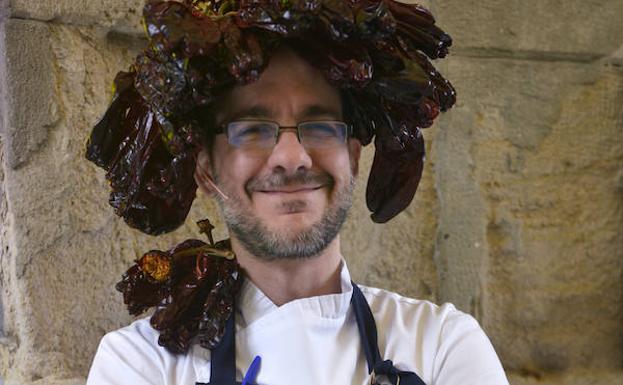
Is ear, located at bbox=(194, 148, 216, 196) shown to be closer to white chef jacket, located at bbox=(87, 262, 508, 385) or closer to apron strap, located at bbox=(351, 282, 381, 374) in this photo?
white chef jacket, located at bbox=(87, 262, 508, 385)

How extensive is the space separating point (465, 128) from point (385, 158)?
16.8 inches

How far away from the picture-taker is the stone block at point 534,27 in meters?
1.66

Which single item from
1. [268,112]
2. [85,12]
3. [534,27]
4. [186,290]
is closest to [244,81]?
[268,112]

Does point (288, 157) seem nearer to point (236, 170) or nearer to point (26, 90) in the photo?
point (236, 170)

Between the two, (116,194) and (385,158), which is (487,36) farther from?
(116,194)

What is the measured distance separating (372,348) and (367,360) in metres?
0.02

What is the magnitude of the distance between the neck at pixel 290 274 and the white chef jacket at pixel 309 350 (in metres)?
0.02

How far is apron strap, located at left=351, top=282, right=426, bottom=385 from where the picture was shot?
114cm

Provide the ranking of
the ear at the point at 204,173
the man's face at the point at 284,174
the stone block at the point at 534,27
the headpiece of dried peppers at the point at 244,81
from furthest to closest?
1. the stone block at the point at 534,27
2. the ear at the point at 204,173
3. the man's face at the point at 284,174
4. the headpiece of dried peppers at the point at 244,81

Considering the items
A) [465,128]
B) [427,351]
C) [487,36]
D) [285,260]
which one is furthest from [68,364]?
[487,36]

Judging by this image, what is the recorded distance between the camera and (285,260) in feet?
3.94

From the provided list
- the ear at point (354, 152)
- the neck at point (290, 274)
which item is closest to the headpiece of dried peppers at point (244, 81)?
the ear at point (354, 152)

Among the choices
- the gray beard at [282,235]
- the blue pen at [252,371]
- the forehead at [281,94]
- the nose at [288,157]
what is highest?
the forehead at [281,94]

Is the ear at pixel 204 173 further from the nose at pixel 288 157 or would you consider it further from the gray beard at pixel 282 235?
the nose at pixel 288 157
